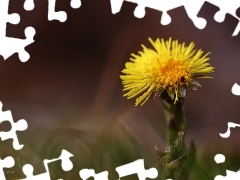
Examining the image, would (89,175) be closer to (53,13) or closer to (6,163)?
(6,163)

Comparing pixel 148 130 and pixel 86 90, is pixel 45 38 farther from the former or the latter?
pixel 148 130

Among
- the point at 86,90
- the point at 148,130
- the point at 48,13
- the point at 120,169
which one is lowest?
the point at 120,169

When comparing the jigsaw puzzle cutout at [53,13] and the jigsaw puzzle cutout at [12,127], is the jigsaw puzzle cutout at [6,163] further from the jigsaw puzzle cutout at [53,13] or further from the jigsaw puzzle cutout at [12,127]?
the jigsaw puzzle cutout at [53,13]

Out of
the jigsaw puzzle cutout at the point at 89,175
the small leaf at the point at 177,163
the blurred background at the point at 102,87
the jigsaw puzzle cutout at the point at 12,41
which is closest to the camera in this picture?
the small leaf at the point at 177,163

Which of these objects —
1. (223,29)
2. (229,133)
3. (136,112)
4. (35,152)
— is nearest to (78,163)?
(35,152)

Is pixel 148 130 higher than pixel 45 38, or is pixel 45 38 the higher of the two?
pixel 45 38

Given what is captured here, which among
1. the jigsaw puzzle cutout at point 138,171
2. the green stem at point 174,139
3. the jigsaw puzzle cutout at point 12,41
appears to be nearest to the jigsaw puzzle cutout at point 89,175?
the jigsaw puzzle cutout at point 138,171

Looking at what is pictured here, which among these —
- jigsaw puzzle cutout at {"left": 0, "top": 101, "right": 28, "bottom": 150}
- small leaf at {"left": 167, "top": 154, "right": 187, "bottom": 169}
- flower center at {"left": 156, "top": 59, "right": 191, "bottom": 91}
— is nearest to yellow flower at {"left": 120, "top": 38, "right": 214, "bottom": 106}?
flower center at {"left": 156, "top": 59, "right": 191, "bottom": 91}

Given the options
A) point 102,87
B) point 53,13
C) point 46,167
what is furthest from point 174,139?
point 102,87
